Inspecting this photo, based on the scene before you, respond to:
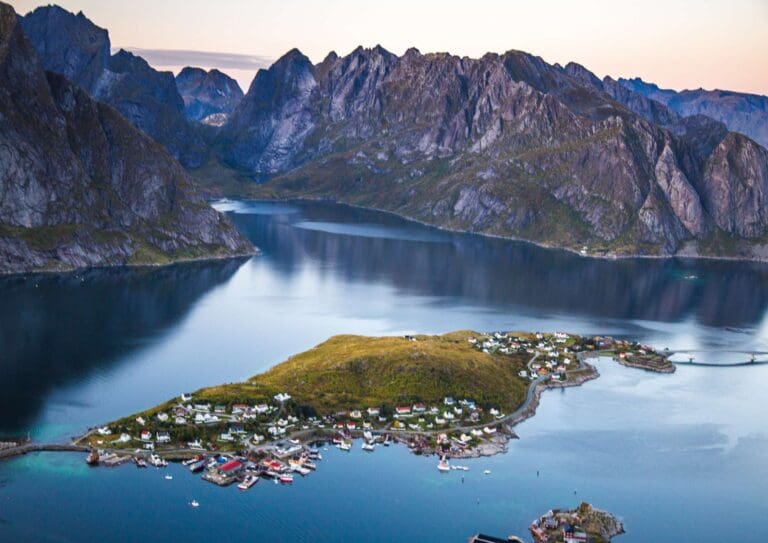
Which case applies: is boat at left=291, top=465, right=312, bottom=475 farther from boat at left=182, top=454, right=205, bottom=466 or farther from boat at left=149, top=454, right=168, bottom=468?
boat at left=149, top=454, right=168, bottom=468

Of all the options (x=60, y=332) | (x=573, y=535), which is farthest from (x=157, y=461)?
(x=60, y=332)

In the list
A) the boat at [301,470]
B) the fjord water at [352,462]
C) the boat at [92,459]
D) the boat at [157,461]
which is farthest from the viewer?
the boat at [301,470]

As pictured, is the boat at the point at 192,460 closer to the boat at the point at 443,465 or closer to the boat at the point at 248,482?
the boat at the point at 248,482

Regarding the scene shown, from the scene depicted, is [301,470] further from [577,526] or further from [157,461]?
[577,526]

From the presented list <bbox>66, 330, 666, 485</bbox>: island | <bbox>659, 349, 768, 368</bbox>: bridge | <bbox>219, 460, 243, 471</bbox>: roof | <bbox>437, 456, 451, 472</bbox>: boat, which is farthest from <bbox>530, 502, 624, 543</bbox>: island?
<bbox>659, 349, 768, 368</bbox>: bridge

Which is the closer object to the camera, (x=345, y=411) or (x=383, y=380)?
(x=345, y=411)

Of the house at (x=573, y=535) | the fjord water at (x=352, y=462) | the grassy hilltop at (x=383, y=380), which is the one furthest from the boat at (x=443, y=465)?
the house at (x=573, y=535)
